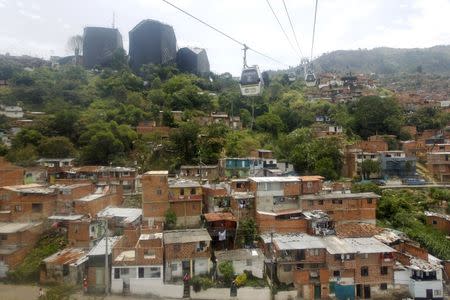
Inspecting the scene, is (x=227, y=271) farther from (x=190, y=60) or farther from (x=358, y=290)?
(x=190, y=60)

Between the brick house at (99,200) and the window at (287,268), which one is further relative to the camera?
the brick house at (99,200)

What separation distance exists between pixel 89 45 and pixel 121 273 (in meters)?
58.9

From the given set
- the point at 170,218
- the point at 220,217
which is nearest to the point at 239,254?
the point at 220,217

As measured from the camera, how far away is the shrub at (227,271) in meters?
17.5

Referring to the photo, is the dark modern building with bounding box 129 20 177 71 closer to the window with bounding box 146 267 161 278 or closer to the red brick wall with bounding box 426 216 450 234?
the red brick wall with bounding box 426 216 450 234

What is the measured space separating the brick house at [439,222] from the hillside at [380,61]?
97.2 metres

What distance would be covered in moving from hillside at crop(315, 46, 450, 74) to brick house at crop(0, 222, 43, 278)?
108 m

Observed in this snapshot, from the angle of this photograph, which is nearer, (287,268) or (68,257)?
(287,268)

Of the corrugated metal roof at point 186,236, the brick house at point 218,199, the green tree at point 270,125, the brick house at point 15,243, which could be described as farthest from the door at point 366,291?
the green tree at point 270,125

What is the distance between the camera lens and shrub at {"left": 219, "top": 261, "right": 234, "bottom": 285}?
17.5 meters

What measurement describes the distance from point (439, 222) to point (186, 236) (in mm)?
16472

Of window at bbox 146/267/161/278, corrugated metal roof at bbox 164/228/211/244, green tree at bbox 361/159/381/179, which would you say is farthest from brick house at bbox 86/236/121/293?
green tree at bbox 361/159/381/179

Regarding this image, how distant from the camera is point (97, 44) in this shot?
67688mm

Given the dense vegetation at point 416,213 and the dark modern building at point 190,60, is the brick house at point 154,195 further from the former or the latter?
the dark modern building at point 190,60
